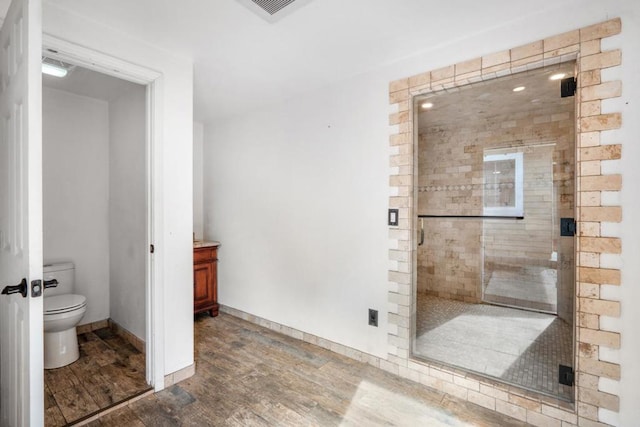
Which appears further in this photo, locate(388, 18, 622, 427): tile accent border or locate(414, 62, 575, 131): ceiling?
locate(414, 62, 575, 131): ceiling

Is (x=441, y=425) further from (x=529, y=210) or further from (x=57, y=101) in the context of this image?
(x=57, y=101)

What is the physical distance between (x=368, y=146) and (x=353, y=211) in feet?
1.76

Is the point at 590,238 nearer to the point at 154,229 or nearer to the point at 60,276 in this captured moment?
the point at 154,229

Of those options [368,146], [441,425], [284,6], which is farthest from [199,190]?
[441,425]

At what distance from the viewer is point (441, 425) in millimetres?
1793

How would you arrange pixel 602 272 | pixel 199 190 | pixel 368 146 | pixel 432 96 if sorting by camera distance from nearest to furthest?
1. pixel 602 272
2. pixel 432 96
3. pixel 368 146
4. pixel 199 190

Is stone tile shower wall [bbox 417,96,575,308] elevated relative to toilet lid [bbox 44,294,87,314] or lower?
elevated

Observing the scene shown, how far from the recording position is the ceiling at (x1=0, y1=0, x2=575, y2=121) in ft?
5.55

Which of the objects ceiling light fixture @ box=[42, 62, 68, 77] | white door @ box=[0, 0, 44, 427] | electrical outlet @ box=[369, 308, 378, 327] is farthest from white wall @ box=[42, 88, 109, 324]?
electrical outlet @ box=[369, 308, 378, 327]

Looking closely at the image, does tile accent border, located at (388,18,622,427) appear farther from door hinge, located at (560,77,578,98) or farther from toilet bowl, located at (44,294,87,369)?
toilet bowl, located at (44,294,87,369)

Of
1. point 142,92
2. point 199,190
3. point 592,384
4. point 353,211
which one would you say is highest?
point 142,92

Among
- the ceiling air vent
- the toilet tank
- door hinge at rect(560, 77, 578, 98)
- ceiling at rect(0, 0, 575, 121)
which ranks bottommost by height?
the toilet tank

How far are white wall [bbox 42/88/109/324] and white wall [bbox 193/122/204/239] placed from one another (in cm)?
94

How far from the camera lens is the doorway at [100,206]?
2.66 metres
